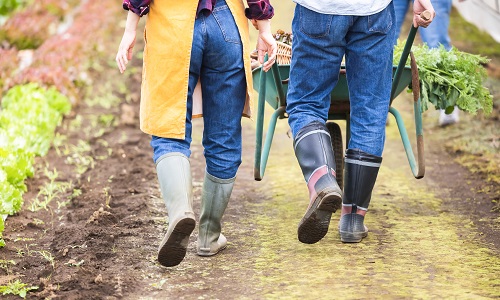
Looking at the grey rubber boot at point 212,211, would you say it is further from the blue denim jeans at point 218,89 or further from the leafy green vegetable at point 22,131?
the leafy green vegetable at point 22,131

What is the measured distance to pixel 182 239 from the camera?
3275 mm

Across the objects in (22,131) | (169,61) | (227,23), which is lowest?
(22,131)

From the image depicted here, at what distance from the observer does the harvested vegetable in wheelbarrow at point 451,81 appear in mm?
4375

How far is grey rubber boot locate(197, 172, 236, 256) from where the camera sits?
3.71m

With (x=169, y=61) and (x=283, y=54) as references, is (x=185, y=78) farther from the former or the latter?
(x=283, y=54)

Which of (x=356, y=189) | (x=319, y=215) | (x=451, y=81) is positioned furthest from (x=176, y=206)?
(x=451, y=81)

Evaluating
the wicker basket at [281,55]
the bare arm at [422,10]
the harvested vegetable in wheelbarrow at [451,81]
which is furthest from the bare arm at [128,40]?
the harvested vegetable in wheelbarrow at [451,81]

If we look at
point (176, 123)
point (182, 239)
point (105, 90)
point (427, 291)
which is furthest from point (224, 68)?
point (105, 90)

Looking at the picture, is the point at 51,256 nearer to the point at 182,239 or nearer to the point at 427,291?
the point at 182,239

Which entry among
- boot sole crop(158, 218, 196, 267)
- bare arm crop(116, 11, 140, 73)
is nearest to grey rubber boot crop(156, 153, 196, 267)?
boot sole crop(158, 218, 196, 267)

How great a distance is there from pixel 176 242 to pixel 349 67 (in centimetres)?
115

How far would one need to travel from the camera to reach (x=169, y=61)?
11.1 ft

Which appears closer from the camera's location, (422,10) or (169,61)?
(169,61)

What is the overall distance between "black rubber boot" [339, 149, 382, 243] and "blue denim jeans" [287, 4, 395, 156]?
1.9 inches
